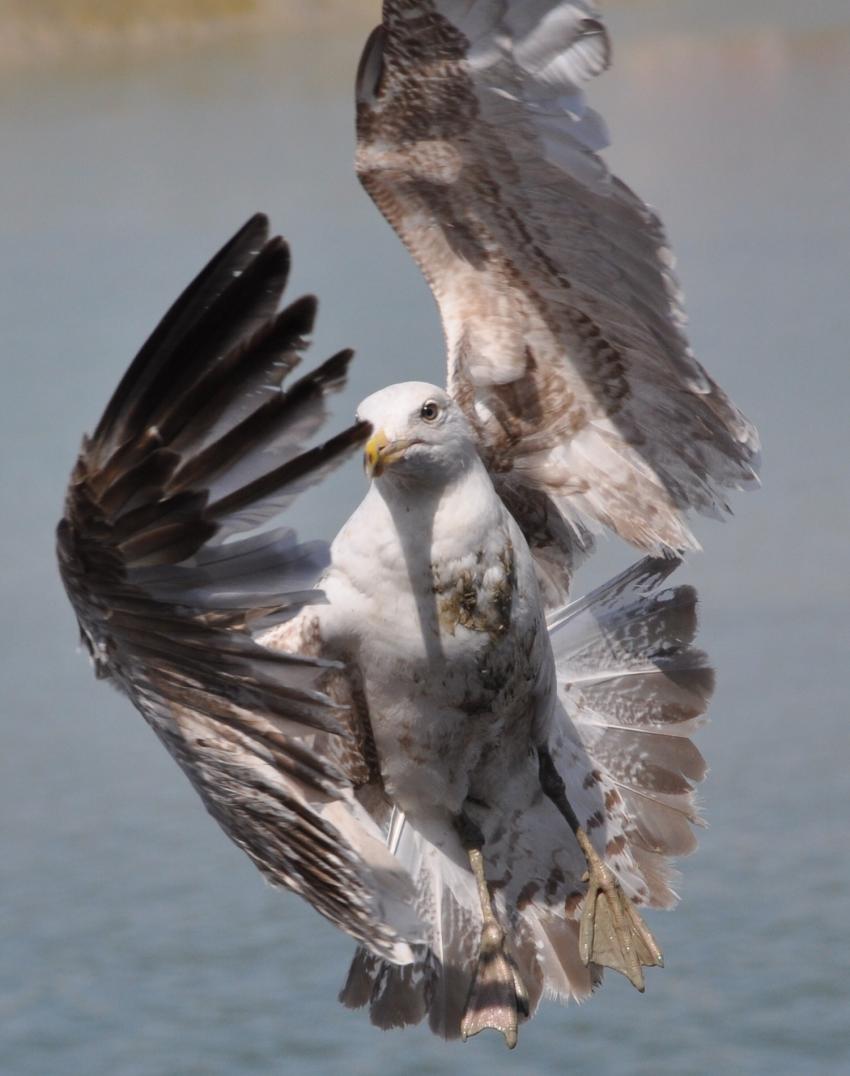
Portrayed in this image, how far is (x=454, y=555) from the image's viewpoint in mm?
4855

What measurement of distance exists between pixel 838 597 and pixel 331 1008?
4542 mm

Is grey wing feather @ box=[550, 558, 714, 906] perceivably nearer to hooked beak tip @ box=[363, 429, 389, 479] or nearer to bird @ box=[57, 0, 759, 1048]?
bird @ box=[57, 0, 759, 1048]

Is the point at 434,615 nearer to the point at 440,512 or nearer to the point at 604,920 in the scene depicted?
the point at 440,512

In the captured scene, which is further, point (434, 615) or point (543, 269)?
point (543, 269)

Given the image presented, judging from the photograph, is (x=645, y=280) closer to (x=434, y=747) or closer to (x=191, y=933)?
(x=434, y=747)

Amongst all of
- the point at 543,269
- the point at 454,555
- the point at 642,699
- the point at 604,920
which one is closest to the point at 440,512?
the point at 454,555

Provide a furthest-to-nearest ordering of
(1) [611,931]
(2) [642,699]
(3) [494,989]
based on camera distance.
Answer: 1. (2) [642,699]
2. (1) [611,931]
3. (3) [494,989]

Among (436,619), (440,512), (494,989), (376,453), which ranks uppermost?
(376,453)

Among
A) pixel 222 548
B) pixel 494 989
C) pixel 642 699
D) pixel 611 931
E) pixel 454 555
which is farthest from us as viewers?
pixel 642 699

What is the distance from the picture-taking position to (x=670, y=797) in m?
5.95

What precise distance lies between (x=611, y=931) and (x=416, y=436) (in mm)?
1565

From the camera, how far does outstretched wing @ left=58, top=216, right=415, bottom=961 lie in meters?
3.82

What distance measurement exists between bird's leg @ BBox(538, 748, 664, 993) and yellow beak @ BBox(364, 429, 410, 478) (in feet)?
3.88

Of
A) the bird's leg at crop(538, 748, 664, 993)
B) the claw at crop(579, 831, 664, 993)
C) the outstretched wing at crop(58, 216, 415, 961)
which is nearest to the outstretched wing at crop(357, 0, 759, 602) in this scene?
the bird's leg at crop(538, 748, 664, 993)
